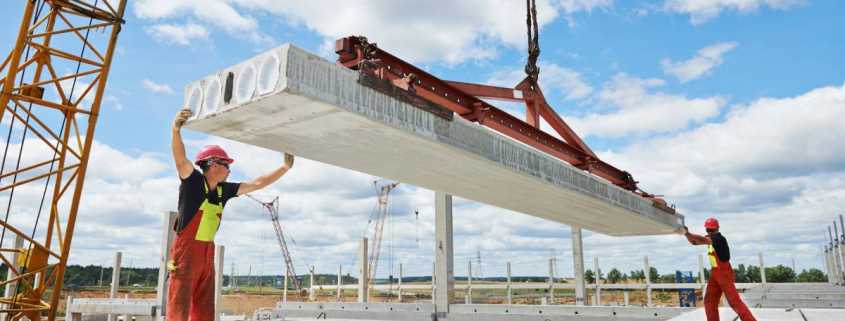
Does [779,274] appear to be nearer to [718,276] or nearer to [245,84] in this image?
[718,276]

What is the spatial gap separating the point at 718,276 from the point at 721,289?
0.27 meters

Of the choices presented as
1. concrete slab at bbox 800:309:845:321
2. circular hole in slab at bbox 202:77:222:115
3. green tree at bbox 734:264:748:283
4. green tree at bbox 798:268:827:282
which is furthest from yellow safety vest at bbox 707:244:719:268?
green tree at bbox 798:268:827:282

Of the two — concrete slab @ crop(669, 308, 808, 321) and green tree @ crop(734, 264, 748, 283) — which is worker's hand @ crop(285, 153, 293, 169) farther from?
green tree @ crop(734, 264, 748, 283)

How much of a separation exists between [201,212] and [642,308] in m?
8.22

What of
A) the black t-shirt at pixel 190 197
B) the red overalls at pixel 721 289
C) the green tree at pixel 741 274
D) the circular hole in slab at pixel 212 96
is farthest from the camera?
the green tree at pixel 741 274

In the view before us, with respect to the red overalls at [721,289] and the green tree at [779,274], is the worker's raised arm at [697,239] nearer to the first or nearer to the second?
the red overalls at [721,289]

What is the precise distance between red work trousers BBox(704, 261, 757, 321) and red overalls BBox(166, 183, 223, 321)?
524 centimetres

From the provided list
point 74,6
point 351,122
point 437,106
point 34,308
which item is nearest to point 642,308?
point 437,106

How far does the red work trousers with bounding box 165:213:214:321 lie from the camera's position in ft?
11.7

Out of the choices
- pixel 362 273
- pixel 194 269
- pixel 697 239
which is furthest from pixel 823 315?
pixel 362 273

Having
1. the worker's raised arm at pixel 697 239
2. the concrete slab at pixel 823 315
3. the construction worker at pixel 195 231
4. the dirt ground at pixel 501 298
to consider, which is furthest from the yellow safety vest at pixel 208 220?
the dirt ground at pixel 501 298

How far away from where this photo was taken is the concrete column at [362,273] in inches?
567

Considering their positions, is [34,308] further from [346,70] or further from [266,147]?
[346,70]

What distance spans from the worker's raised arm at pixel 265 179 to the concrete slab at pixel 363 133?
0.38 meters
